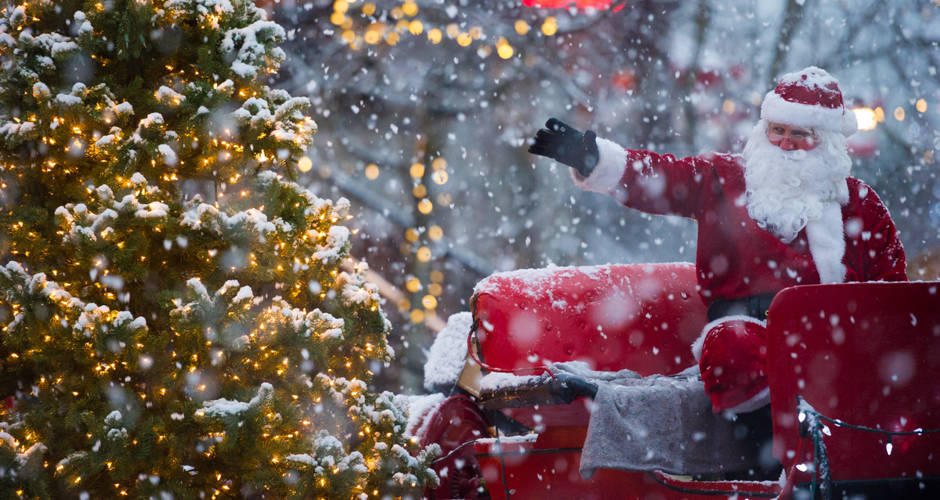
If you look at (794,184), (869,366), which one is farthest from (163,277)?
(794,184)

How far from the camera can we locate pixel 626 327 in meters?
3.61

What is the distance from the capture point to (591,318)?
11.7ft

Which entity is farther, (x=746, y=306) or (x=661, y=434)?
(x=746, y=306)

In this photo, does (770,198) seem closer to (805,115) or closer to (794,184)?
(794,184)

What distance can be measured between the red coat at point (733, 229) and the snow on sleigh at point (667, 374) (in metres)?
0.46

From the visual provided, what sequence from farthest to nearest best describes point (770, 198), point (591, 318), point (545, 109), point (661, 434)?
point (545, 109)
point (591, 318)
point (770, 198)
point (661, 434)

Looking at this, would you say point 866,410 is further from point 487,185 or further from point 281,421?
point 487,185

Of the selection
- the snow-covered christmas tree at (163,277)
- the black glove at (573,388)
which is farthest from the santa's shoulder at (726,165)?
the snow-covered christmas tree at (163,277)

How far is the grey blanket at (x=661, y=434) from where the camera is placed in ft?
8.63

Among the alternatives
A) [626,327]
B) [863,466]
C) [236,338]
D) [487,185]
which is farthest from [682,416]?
[487,185]

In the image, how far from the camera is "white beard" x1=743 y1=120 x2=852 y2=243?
3225 mm

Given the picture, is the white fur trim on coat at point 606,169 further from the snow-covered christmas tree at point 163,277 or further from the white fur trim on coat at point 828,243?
the snow-covered christmas tree at point 163,277

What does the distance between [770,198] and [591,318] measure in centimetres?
92

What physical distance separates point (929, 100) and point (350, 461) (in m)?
7.85
